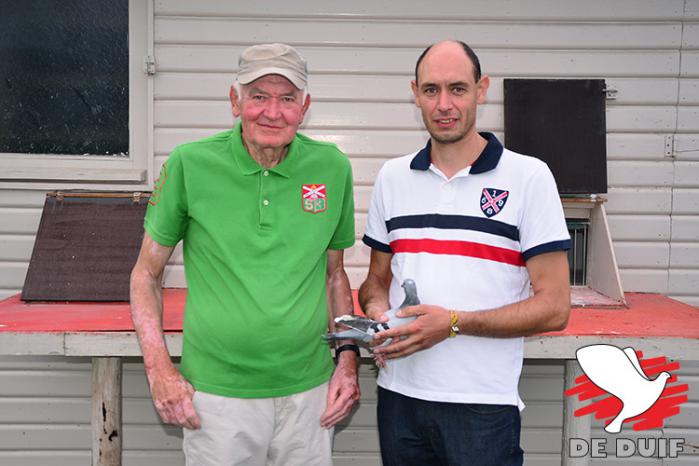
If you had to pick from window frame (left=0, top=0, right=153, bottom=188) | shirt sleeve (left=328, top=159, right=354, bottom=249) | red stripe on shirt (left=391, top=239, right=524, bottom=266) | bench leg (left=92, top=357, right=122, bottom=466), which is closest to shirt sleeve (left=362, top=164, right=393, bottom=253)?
shirt sleeve (left=328, top=159, right=354, bottom=249)

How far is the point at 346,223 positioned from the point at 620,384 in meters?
2.05

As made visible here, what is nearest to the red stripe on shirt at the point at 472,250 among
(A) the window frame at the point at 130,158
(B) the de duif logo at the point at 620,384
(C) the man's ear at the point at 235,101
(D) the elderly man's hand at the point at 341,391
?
(D) the elderly man's hand at the point at 341,391

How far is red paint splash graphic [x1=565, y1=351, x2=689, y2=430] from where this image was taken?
358cm

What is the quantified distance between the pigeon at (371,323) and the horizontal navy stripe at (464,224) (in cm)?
24

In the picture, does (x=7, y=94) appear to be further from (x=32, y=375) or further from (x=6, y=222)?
(x=32, y=375)

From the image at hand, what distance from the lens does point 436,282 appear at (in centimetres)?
236

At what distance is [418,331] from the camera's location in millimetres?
2229

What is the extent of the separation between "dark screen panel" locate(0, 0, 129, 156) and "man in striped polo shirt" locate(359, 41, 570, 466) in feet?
9.28

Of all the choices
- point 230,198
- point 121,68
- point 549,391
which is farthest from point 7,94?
point 549,391

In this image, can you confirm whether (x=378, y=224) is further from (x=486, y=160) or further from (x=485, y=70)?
(x=485, y=70)

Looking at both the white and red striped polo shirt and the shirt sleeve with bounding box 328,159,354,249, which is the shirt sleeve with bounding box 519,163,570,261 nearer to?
the white and red striped polo shirt

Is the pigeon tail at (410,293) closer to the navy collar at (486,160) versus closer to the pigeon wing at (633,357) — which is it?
the navy collar at (486,160)

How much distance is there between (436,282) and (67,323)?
2046 millimetres

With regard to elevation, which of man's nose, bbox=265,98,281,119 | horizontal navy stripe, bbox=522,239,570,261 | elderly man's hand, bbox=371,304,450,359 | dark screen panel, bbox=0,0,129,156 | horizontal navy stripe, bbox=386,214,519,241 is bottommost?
elderly man's hand, bbox=371,304,450,359
